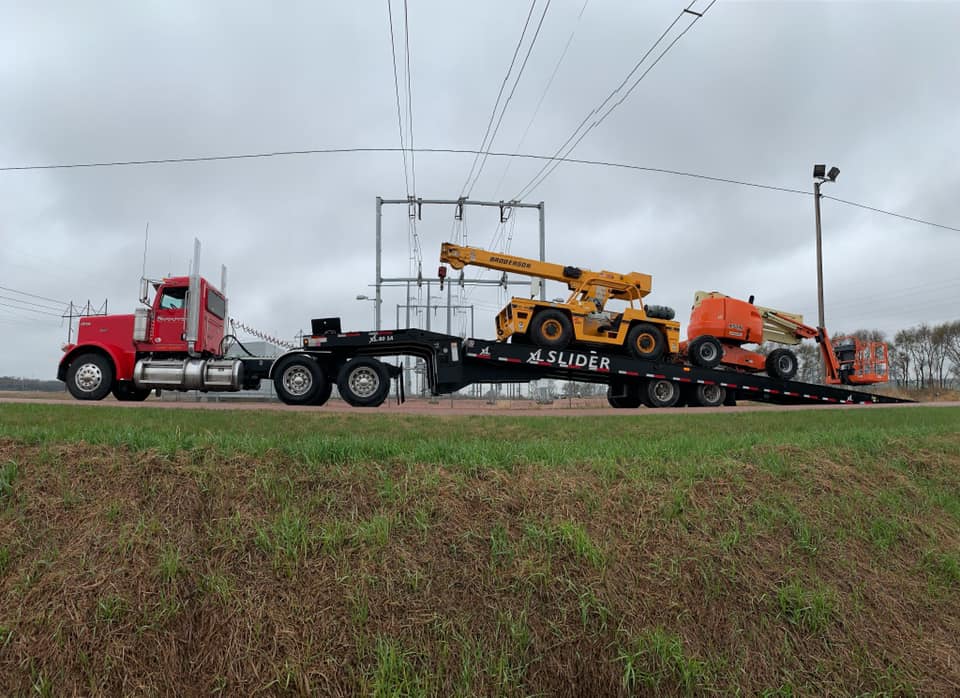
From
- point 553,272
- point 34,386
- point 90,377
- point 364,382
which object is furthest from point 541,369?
point 34,386

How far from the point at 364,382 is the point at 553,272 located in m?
6.25

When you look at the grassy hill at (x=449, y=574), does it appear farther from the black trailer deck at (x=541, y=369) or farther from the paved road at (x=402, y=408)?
the black trailer deck at (x=541, y=369)

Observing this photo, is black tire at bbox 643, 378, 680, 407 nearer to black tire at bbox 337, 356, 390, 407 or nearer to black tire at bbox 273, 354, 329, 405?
black tire at bbox 337, 356, 390, 407

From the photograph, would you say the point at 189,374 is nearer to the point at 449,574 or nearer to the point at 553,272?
the point at 553,272

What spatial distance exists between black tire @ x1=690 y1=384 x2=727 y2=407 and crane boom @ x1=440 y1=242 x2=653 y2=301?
3266 millimetres

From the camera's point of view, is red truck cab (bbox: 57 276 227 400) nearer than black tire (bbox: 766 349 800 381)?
Yes

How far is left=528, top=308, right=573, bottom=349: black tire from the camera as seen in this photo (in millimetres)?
14508

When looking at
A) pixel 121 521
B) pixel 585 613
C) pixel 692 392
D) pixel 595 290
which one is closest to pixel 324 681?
pixel 585 613

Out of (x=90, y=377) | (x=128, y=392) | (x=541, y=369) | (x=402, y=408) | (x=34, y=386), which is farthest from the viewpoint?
(x=34, y=386)

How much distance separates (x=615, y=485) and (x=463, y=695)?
2.16 metres

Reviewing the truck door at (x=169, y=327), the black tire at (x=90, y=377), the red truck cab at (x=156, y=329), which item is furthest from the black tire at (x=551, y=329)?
the black tire at (x=90, y=377)

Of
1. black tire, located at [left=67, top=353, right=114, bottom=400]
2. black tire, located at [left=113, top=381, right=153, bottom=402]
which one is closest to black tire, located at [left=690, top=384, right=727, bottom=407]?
black tire, located at [left=113, top=381, right=153, bottom=402]

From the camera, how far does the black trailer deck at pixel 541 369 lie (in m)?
13.2

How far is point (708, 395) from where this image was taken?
16125 millimetres
